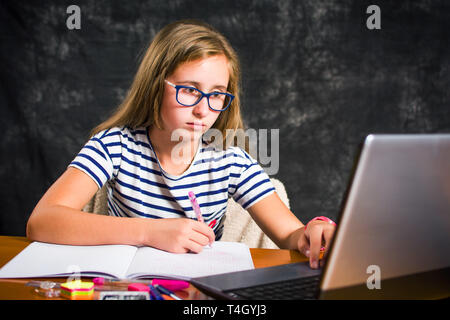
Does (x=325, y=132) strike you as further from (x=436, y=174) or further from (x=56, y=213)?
(x=436, y=174)

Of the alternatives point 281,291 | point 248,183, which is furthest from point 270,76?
point 281,291

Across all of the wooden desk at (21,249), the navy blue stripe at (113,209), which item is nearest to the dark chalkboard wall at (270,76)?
the navy blue stripe at (113,209)

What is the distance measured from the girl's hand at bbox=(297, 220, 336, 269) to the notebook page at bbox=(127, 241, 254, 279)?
118 millimetres

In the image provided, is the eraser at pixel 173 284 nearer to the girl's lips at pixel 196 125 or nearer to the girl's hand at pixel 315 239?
the girl's hand at pixel 315 239

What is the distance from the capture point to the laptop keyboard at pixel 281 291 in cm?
69

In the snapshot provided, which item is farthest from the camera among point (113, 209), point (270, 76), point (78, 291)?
point (270, 76)

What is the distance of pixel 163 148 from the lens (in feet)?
4.54

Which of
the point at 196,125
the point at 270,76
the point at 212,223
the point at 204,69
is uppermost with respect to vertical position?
the point at 270,76

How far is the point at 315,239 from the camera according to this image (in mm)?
947

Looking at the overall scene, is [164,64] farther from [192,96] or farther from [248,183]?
[248,183]

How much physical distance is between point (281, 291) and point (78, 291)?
0.97 feet

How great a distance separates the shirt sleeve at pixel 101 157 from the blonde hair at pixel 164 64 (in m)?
0.06

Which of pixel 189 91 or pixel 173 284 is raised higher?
pixel 189 91

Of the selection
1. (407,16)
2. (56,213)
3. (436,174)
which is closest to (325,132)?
(407,16)
